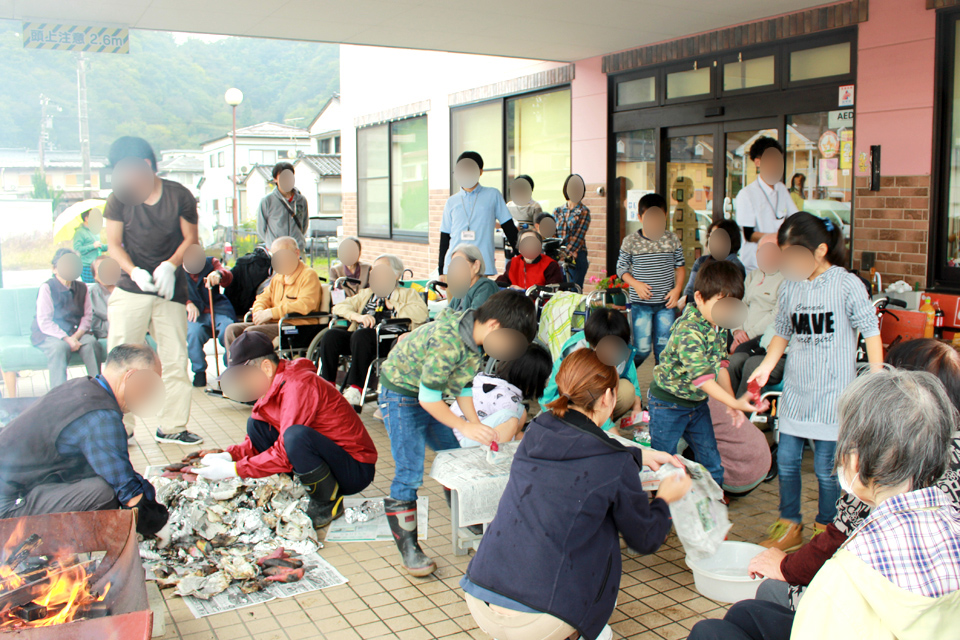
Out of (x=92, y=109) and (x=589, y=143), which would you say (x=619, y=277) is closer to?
(x=589, y=143)

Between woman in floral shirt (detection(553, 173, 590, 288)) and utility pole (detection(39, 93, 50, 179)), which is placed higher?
utility pole (detection(39, 93, 50, 179))

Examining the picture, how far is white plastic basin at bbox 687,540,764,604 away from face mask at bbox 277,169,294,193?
5978 millimetres

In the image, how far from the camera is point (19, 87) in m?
17.2

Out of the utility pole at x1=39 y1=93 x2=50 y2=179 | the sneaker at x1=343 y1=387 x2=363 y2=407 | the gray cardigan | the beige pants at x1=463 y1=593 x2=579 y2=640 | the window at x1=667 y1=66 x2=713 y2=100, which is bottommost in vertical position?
the sneaker at x1=343 y1=387 x2=363 y2=407

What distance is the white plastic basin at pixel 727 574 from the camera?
321 cm

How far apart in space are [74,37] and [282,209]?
273 cm

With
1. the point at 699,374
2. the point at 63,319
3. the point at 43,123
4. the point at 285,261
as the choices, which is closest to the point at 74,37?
the point at 63,319

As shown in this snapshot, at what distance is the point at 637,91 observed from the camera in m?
8.96

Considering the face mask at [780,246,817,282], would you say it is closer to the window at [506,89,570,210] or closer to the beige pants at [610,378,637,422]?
the beige pants at [610,378,637,422]

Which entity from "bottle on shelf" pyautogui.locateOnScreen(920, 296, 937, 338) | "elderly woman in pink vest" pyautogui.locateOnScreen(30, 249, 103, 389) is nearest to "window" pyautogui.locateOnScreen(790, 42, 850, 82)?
"bottle on shelf" pyautogui.locateOnScreen(920, 296, 937, 338)

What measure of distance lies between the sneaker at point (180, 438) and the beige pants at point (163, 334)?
33mm

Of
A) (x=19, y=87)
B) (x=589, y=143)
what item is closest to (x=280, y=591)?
(x=589, y=143)

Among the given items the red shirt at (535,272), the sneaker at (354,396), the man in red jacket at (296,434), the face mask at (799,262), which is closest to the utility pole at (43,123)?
the sneaker at (354,396)

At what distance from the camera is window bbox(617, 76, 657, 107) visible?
8.73 m
